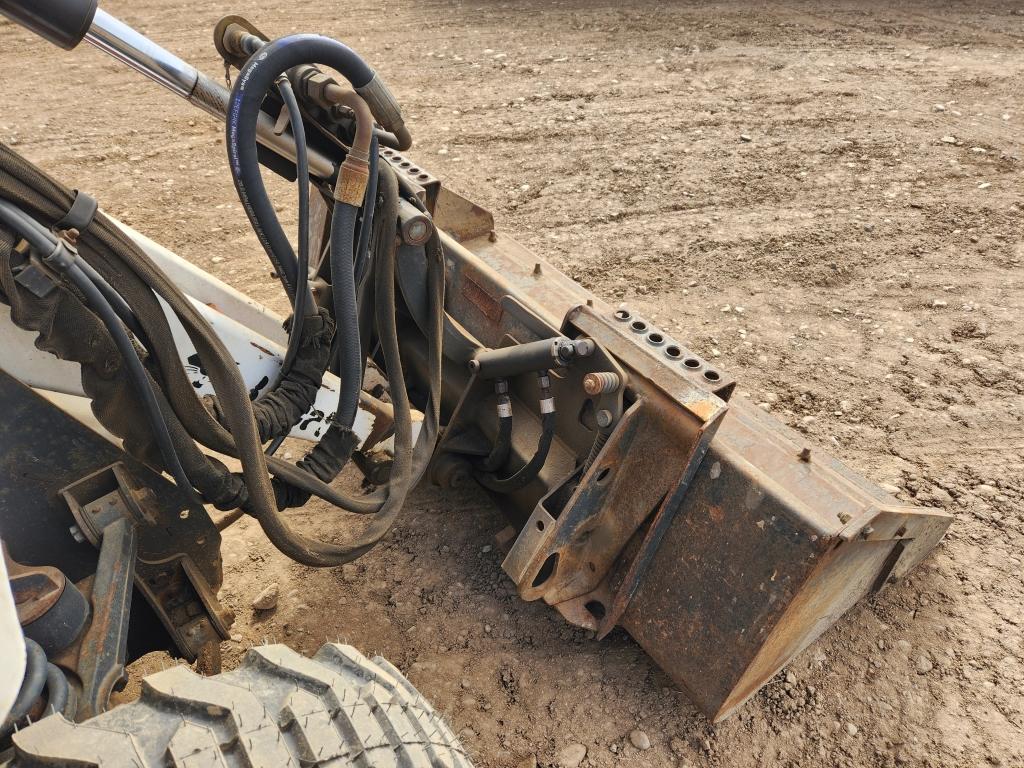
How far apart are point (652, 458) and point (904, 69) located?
5642 millimetres

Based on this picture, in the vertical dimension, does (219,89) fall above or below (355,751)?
above

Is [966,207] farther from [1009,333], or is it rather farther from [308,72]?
[308,72]

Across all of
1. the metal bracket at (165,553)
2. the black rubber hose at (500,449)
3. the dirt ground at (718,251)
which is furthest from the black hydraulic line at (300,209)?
the dirt ground at (718,251)

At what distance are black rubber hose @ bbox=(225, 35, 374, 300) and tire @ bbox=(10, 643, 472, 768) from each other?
877 mm

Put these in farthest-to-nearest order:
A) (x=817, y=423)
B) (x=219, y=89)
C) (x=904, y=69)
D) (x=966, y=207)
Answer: (x=904, y=69) → (x=966, y=207) → (x=817, y=423) → (x=219, y=89)

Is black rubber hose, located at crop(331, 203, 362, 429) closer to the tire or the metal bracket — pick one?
the metal bracket

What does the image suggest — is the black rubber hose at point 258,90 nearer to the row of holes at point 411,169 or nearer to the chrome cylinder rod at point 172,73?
the chrome cylinder rod at point 172,73

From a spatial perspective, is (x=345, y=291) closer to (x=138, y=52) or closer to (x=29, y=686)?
(x=138, y=52)

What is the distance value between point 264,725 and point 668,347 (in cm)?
123

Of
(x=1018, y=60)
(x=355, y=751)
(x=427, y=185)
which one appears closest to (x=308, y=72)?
(x=427, y=185)

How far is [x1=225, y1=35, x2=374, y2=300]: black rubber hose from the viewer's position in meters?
1.67

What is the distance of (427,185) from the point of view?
2.68 metres

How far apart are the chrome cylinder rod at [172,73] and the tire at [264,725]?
111 cm

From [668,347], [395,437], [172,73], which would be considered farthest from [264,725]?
[172,73]
